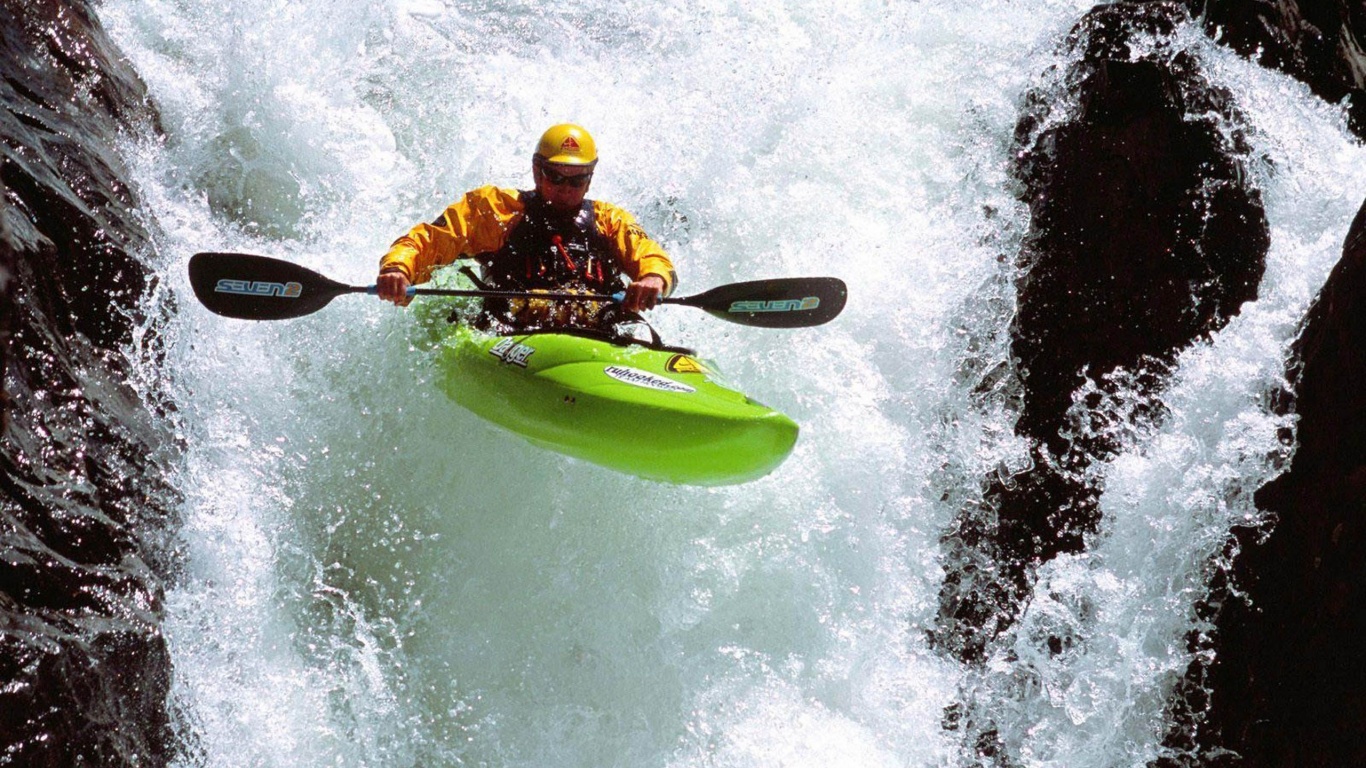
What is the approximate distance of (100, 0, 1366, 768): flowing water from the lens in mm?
3904

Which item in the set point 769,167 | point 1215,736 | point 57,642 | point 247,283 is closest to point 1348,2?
point 769,167

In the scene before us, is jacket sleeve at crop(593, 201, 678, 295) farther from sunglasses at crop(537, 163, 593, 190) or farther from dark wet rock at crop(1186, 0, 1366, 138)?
dark wet rock at crop(1186, 0, 1366, 138)

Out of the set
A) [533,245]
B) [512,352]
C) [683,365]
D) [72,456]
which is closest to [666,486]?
[683,365]

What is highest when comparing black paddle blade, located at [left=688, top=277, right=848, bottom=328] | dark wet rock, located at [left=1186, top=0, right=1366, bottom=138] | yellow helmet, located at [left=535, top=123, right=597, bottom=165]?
dark wet rock, located at [left=1186, top=0, right=1366, bottom=138]

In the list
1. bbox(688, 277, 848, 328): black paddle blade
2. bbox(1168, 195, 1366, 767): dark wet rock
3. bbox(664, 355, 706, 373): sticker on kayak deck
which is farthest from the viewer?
bbox(688, 277, 848, 328): black paddle blade

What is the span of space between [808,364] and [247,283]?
2.53m

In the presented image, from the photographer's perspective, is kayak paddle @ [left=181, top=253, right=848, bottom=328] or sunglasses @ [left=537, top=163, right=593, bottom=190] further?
sunglasses @ [left=537, top=163, right=593, bottom=190]

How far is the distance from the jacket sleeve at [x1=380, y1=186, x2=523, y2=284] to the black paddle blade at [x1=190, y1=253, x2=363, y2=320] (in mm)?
334

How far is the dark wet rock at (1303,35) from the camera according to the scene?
5.50 metres

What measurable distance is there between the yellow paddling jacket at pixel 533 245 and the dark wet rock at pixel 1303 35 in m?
3.42

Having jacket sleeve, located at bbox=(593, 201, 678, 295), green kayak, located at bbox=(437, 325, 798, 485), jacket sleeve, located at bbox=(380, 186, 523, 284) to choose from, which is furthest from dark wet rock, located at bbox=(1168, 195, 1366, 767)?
jacket sleeve, located at bbox=(380, 186, 523, 284)

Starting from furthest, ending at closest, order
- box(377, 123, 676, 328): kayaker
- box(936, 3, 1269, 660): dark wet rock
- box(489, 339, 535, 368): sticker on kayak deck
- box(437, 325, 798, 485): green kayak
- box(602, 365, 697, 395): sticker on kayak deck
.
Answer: box(936, 3, 1269, 660): dark wet rock
box(377, 123, 676, 328): kayaker
box(489, 339, 535, 368): sticker on kayak deck
box(602, 365, 697, 395): sticker on kayak deck
box(437, 325, 798, 485): green kayak

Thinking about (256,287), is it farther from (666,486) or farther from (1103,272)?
(1103,272)

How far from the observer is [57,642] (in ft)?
10.1
